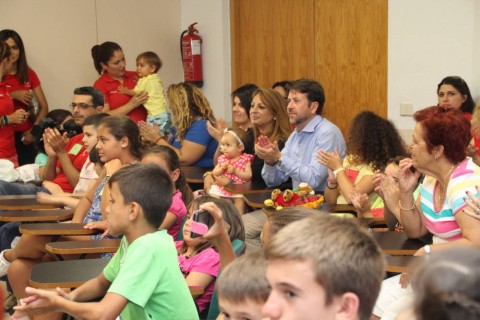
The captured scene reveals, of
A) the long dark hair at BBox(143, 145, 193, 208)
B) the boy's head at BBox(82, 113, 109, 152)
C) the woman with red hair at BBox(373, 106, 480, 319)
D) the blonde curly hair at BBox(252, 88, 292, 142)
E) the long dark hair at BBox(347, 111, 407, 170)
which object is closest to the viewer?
the woman with red hair at BBox(373, 106, 480, 319)

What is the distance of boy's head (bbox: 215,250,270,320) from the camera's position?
191cm

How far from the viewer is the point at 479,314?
38.9 inches

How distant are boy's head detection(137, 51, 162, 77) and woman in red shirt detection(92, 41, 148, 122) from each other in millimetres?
171

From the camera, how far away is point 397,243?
3158 mm

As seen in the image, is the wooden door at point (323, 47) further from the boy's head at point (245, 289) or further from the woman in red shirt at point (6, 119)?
the boy's head at point (245, 289)

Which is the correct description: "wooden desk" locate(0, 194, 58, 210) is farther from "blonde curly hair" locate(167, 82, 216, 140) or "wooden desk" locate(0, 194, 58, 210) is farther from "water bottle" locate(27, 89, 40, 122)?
"water bottle" locate(27, 89, 40, 122)

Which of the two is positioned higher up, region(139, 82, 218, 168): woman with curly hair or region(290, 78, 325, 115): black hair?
region(290, 78, 325, 115): black hair

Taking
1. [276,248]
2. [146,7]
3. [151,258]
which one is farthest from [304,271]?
[146,7]

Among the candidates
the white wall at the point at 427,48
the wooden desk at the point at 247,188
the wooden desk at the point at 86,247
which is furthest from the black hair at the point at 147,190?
the white wall at the point at 427,48

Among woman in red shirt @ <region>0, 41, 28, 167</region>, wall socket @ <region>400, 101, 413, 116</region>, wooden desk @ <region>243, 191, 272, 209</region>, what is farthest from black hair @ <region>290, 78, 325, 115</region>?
woman in red shirt @ <region>0, 41, 28, 167</region>

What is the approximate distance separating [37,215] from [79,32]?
3745 millimetres

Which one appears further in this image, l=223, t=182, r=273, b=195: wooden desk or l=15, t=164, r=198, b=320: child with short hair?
l=223, t=182, r=273, b=195: wooden desk

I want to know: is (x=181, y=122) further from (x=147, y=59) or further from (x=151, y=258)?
(x=151, y=258)

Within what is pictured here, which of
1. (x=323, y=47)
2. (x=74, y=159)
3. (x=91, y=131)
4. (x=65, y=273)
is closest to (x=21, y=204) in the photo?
(x=91, y=131)
